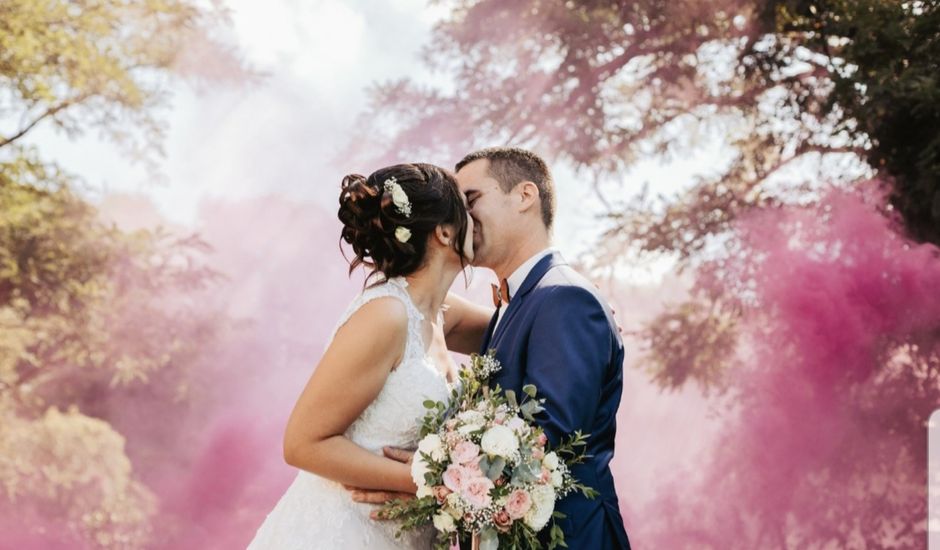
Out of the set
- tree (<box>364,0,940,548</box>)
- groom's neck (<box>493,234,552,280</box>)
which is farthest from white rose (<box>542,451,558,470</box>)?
tree (<box>364,0,940,548</box>)

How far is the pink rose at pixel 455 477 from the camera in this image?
2.04 metres

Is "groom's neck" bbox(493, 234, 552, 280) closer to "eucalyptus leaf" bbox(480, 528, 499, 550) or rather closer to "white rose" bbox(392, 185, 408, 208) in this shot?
"white rose" bbox(392, 185, 408, 208)

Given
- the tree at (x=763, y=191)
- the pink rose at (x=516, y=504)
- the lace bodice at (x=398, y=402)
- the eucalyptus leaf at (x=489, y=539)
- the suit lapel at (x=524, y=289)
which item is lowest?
the eucalyptus leaf at (x=489, y=539)

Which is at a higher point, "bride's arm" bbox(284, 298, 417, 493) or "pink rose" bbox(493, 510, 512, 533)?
"bride's arm" bbox(284, 298, 417, 493)

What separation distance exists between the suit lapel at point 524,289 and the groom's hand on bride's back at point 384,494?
0.43 meters

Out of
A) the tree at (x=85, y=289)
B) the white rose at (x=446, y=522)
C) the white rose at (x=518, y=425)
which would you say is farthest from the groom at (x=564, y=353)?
the tree at (x=85, y=289)

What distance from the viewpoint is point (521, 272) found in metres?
2.86

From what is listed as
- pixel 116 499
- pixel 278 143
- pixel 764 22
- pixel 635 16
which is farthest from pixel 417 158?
pixel 116 499

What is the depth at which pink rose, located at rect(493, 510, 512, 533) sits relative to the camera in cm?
208

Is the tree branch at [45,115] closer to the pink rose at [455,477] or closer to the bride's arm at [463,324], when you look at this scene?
the bride's arm at [463,324]

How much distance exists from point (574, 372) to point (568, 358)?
4 cm

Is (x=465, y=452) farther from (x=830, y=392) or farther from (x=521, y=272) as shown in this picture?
(x=830, y=392)

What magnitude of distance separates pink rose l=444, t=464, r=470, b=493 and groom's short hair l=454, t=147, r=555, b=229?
1192 millimetres

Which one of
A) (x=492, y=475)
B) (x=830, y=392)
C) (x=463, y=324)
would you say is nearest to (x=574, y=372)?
(x=492, y=475)
